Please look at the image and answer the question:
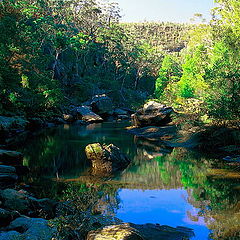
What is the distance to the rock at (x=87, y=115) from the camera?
140 feet

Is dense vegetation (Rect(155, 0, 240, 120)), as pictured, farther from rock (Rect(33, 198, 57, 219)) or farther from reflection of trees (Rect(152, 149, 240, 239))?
rock (Rect(33, 198, 57, 219))

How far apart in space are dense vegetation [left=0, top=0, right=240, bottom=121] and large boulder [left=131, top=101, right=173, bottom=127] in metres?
2.20

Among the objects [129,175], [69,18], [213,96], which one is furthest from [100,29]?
[129,175]

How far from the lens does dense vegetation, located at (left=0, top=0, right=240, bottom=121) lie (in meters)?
24.6

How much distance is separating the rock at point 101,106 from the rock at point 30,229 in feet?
138

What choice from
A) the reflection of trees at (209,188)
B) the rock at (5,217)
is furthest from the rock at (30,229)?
the reflection of trees at (209,188)

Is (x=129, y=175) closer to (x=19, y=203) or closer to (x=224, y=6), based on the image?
(x=19, y=203)

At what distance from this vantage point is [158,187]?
39.9ft

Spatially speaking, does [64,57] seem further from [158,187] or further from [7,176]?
[158,187]

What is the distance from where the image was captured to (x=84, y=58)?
63.7 m

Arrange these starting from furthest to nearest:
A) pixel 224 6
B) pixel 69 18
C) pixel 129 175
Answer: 1. pixel 69 18
2. pixel 224 6
3. pixel 129 175

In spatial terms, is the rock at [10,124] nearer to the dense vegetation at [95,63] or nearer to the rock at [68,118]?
the dense vegetation at [95,63]

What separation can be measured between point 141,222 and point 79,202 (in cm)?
242

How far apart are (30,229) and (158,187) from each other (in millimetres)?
6325
